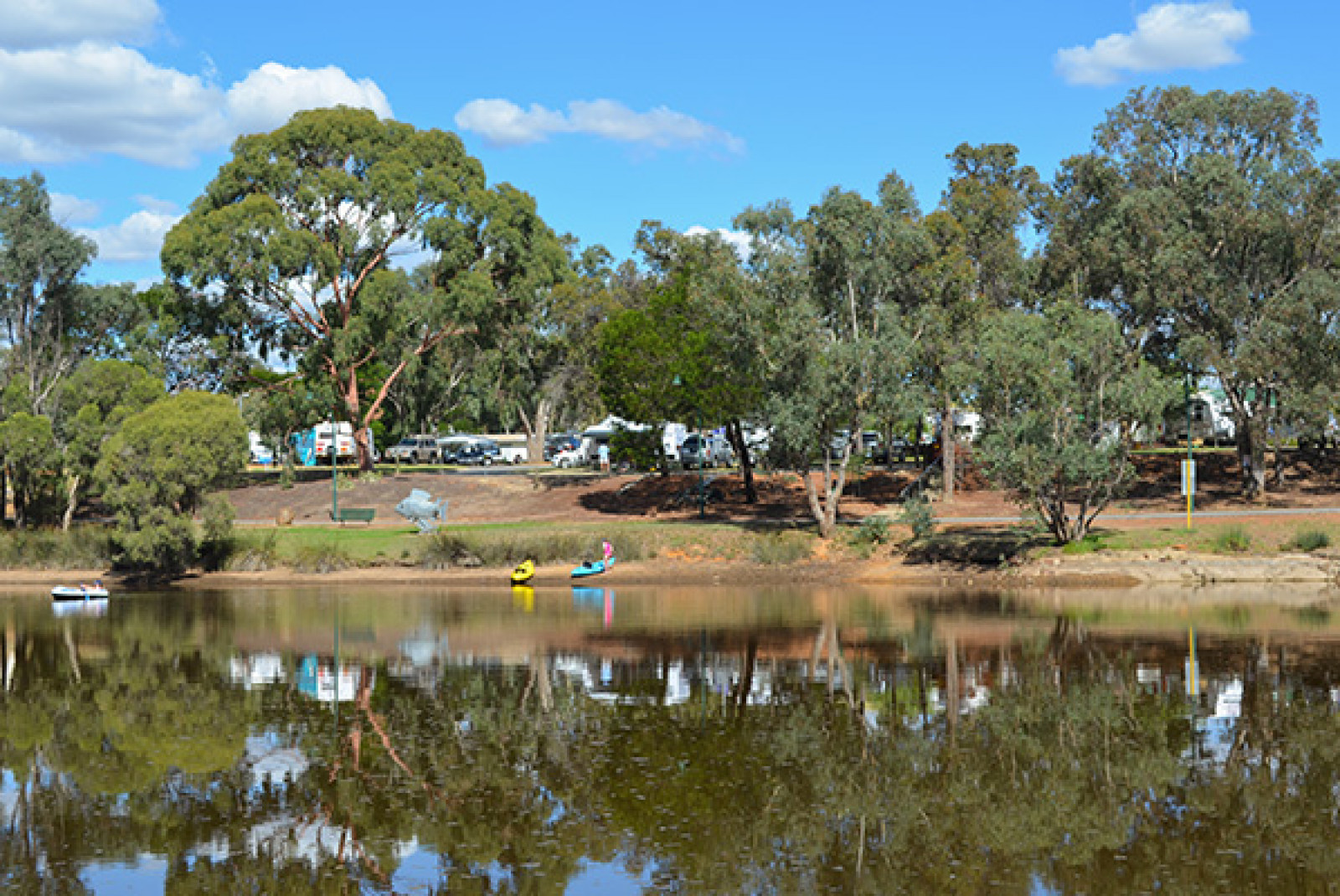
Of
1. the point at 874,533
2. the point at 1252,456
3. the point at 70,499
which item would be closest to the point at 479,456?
the point at 70,499

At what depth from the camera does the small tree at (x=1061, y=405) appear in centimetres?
3894

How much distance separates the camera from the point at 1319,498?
4916 cm

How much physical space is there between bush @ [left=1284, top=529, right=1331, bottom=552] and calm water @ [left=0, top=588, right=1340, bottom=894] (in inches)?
296

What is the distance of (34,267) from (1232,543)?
59140 millimetres

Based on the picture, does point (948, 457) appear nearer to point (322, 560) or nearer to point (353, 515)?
point (353, 515)

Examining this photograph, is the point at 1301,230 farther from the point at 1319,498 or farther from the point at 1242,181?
the point at 1319,498

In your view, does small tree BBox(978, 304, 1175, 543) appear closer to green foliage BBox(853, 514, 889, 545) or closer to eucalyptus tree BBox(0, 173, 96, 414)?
green foliage BBox(853, 514, 889, 545)

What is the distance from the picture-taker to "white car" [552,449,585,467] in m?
80.5

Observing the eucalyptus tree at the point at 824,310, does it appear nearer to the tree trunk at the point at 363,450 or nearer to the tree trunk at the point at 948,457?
the tree trunk at the point at 948,457

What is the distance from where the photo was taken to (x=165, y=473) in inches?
1734

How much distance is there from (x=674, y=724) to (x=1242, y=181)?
3580 cm

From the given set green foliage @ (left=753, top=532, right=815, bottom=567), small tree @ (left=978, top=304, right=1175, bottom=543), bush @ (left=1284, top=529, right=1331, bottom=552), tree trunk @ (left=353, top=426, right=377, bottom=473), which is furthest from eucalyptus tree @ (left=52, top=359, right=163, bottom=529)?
bush @ (left=1284, top=529, right=1331, bottom=552)

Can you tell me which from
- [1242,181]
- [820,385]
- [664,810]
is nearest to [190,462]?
[820,385]

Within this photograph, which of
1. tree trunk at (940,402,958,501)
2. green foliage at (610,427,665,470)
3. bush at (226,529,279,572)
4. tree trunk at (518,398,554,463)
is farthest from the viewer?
tree trunk at (518,398,554,463)
